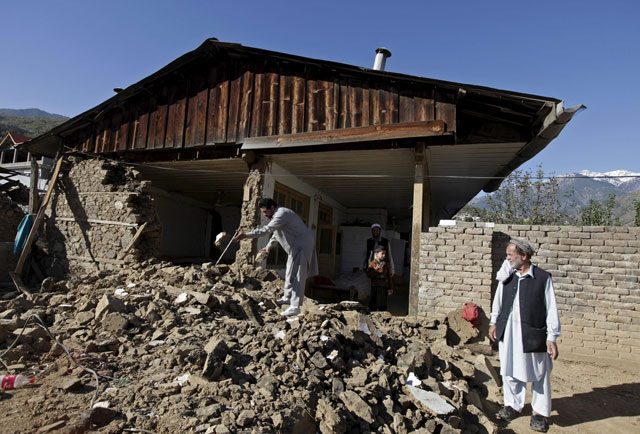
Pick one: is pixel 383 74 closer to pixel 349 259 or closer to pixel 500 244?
pixel 500 244

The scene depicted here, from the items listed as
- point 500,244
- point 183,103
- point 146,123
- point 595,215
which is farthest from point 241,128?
point 595,215

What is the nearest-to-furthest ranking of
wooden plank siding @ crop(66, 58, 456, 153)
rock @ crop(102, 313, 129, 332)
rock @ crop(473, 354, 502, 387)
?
rock @ crop(102, 313, 129, 332)
rock @ crop(473, 354, 502, 387)
wooden plank siding @ crop(66, 58, 456, 153)

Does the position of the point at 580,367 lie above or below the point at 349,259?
below

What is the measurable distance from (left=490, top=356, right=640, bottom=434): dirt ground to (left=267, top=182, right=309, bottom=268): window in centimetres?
633

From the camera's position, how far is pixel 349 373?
13.3 feet

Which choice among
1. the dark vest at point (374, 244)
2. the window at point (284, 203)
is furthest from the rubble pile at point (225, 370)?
the window at point (284, 203)

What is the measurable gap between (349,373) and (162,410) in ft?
6.54

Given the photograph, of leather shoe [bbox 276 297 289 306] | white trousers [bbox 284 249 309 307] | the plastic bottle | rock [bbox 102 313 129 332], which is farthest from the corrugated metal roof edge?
the plastic bottle

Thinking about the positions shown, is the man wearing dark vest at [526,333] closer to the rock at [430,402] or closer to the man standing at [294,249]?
the rock at [430,402]

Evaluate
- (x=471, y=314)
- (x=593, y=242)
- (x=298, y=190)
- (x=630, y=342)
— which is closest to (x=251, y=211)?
(x=298, y=190)

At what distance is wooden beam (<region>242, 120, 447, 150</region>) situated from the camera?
22.3 ft

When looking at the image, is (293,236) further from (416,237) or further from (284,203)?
(284,203)

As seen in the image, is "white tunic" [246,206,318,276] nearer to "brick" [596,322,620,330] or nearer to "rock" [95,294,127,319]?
"rock" [95,294,127,319]

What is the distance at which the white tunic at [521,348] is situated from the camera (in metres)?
3.83
